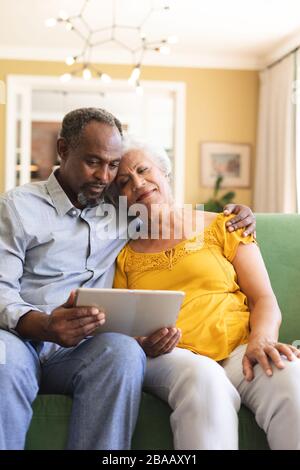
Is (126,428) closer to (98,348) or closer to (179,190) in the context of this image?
(98,348)

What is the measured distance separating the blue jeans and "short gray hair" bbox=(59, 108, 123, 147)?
2.21 ft

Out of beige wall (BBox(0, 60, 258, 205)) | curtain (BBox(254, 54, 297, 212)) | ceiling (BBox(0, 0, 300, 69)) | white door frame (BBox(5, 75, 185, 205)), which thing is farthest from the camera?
beige wall (BBox(0, 60, 258, 205))

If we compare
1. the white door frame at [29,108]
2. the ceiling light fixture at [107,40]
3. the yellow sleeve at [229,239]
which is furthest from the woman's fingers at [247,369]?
the white door frame at [29,108]

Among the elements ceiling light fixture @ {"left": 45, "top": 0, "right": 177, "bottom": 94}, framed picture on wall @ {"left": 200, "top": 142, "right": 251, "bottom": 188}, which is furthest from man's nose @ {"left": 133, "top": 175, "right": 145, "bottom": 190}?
framed picture on wall @ {"left": 200, "top": 142, "right": 251, "bottom": 188}

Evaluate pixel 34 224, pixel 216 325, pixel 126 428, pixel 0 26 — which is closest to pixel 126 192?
pixel 34 224

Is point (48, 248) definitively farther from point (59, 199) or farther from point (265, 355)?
point (265, 355)

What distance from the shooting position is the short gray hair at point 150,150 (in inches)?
77.7

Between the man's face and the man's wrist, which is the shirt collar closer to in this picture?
the man's face

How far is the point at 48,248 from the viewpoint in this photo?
5.75ft

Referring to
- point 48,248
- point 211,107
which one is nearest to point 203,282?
point 48,248

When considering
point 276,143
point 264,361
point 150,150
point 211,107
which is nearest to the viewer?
point 264,361

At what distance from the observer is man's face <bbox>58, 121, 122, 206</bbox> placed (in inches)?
71.8

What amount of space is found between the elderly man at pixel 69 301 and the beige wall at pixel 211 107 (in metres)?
4.68

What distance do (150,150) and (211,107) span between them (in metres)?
4.79
